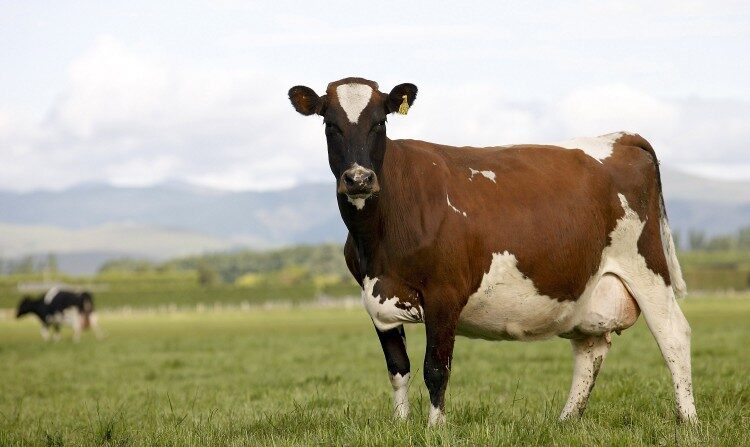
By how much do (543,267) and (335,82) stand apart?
2529 mm

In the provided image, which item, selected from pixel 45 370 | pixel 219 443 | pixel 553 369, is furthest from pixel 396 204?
pixel 45 370

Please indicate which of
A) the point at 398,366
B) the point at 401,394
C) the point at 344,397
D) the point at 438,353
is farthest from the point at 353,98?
the point at 344,397

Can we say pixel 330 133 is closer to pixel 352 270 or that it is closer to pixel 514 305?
pixel 352 270

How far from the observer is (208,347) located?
28938 millimetres

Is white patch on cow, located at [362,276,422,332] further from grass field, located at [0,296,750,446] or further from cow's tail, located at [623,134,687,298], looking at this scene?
cow's tail, located at [623,134,687,298]

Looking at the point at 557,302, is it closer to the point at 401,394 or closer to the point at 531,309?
the point at 531,309

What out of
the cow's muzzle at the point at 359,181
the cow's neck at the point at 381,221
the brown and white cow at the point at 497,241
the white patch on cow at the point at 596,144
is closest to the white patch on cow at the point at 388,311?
the brown and white cow at the point at 497,241

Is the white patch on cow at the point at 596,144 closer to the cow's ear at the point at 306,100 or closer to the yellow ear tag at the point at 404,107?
the yellow ear tag at the point at 404,107

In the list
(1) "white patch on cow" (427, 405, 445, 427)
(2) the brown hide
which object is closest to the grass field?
(1) "white patch on cow" (427, 405, 445, 427)

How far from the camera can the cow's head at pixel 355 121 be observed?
315 inches

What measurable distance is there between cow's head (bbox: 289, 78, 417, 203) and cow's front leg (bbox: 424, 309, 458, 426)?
1.21 meters

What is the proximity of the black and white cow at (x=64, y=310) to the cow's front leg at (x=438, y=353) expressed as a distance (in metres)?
37.3

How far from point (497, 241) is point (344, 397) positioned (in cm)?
450

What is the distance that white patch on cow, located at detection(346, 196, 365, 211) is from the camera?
329 inches
